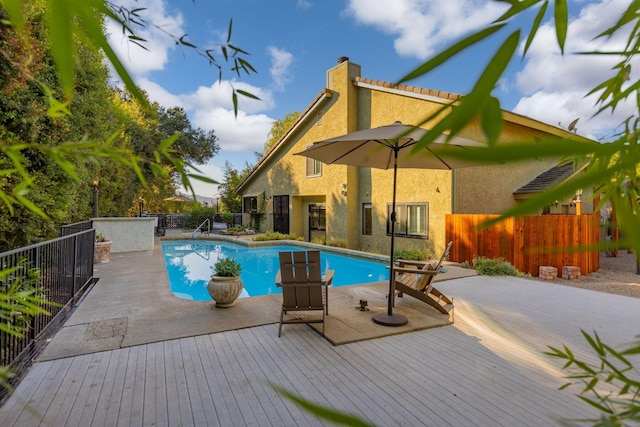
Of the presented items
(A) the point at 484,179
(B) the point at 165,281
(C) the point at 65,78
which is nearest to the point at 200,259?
(B) the point at 165,281

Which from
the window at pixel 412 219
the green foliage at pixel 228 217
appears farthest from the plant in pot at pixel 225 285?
the green foliage at pixel 228 217

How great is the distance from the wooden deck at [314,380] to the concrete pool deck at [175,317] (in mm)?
199

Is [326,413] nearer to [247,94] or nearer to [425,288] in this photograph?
[247,94]

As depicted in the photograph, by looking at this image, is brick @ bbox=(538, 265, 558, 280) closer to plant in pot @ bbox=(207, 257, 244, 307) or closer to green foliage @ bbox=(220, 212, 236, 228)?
plant in pot @ bbox=(207, 257, 244, 307)

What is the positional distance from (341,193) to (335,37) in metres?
6.01

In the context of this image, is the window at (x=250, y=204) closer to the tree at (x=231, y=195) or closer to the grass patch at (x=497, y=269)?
the tree at (x=231, y=195)

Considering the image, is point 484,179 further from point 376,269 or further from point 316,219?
point 316,219

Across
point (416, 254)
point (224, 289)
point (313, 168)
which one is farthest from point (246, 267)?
point (313, 168)

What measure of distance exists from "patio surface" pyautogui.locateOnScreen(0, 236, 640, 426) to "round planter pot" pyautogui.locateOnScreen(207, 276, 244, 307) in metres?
0.18

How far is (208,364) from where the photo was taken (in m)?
3.55

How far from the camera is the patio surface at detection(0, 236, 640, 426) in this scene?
2764 mm

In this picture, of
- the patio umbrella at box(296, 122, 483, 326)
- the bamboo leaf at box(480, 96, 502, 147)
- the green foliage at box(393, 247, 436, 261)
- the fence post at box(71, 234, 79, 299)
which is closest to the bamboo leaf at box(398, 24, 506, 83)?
the bamboo leaf at box(480, 96, 502, 147)

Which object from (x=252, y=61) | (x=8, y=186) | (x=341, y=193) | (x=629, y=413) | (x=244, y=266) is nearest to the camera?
(x=629, y=413)

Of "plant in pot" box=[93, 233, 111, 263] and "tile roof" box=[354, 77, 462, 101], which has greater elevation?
"tile roof" box=[354, 77, 462, 101]
